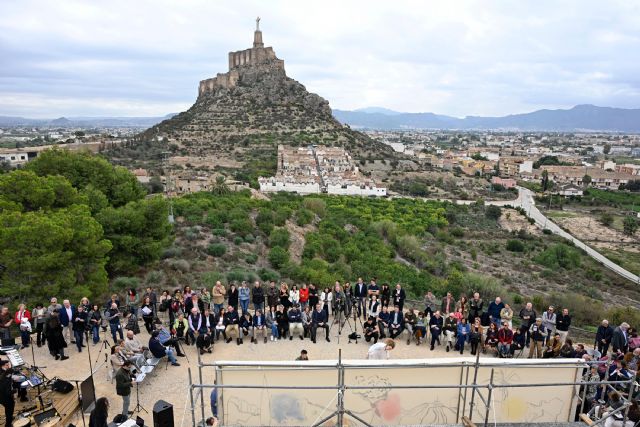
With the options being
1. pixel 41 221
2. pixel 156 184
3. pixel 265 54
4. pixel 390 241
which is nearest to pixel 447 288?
pixel 390 241

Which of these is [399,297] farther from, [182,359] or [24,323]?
[24,323]

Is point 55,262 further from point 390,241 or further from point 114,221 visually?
point 390,241

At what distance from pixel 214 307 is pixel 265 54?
290ft

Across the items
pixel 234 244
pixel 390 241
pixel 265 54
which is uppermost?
pixel 265 54

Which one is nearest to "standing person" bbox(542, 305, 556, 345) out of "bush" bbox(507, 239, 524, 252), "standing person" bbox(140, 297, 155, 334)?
"standing person" bbox(140, 297, 155, 334)

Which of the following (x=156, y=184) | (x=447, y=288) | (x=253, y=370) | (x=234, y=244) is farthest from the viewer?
(x=156, y=184)

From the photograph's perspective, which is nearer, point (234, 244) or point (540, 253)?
point (234, 244)

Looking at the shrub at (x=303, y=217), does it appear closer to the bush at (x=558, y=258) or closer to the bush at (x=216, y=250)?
the bush at (x=216, y=250)

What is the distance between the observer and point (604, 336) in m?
9.91

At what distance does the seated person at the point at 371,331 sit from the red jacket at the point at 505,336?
2866 mm

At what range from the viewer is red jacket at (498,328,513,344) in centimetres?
1011

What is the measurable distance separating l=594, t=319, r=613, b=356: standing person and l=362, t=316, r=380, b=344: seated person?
5.03 metres

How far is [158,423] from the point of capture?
22.7ft

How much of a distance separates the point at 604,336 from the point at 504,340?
2.19 m
